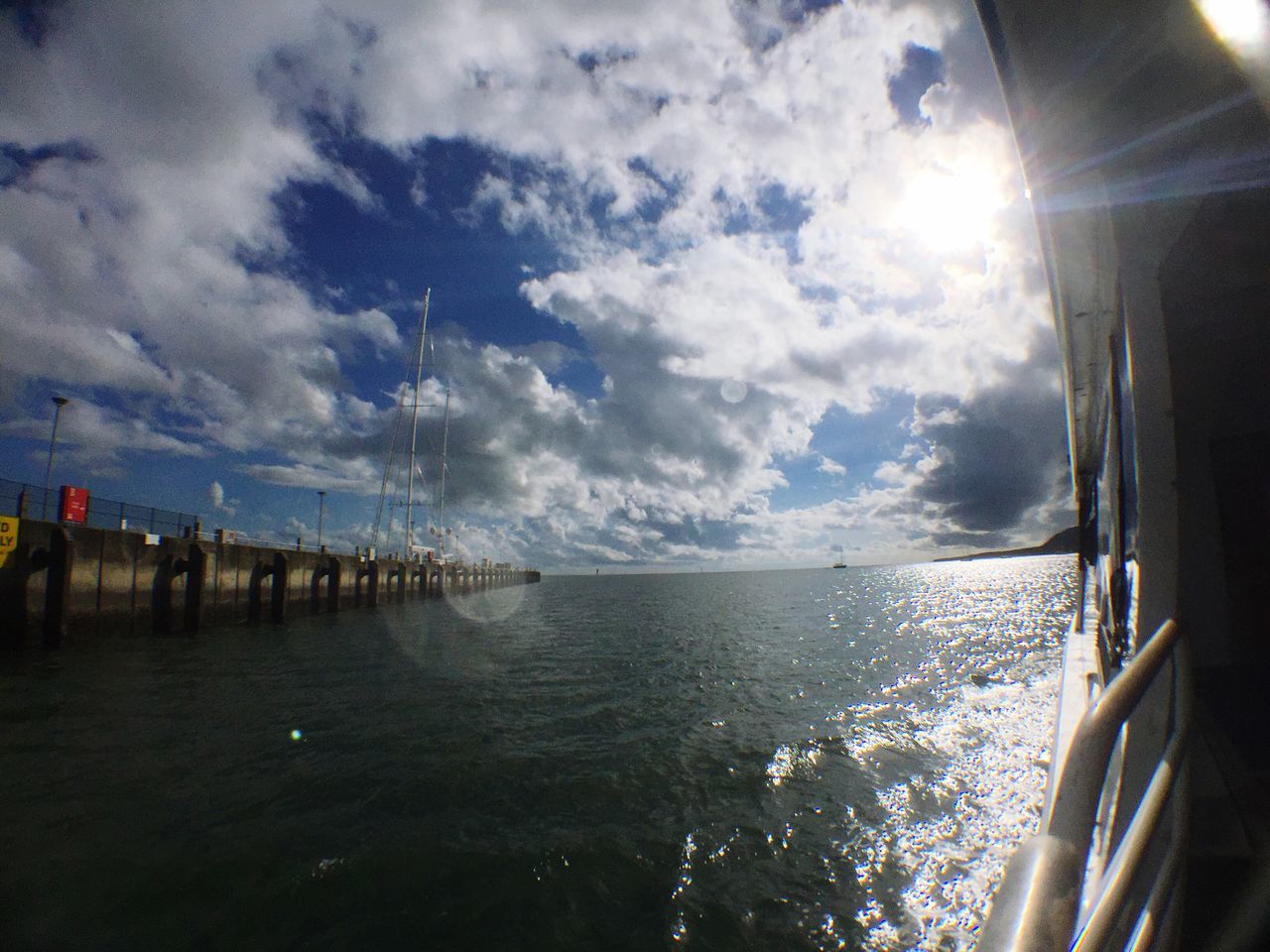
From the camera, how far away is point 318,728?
9.33m

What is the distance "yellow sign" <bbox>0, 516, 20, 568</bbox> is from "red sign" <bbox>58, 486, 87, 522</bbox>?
95.2 inches

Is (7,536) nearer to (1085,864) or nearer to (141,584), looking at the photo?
(141,584)

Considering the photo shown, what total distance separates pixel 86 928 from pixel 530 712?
6.81 meters

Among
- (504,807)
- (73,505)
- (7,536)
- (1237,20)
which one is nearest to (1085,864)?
(1237,20)

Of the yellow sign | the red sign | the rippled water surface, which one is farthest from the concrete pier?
the rippled water surface

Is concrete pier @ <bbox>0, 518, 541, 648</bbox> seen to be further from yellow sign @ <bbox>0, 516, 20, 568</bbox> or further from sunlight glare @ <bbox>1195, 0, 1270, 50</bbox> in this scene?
sunlight glare @ <bbox>1195, 0, 1270, 50</bbox>

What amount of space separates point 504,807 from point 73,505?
2144 centimetres

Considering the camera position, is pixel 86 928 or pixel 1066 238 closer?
pixel 1066 238

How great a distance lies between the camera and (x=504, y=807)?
6488 millimetres

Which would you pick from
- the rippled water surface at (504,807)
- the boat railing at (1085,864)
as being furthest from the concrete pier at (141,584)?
the boat railing at (1085,864)

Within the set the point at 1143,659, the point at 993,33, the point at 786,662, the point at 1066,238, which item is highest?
the point at 993,33

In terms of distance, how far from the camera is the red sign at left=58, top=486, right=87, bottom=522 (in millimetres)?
17734

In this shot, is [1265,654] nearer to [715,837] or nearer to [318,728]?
[715,837]

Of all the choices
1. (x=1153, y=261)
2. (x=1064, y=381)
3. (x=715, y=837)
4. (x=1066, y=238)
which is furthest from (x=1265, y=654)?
(x=715, y=837)
